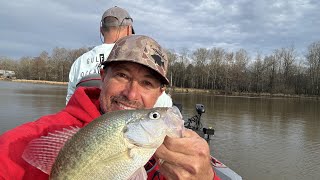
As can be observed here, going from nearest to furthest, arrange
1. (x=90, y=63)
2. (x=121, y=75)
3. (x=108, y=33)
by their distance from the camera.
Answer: (x=121, y=75), (x=108, y=33), (x=90, y=63)

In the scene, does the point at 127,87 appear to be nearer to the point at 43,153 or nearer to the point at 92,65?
the point at 43,153

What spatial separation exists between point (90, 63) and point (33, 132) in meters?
2.52

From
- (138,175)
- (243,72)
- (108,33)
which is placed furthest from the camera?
(243,72)

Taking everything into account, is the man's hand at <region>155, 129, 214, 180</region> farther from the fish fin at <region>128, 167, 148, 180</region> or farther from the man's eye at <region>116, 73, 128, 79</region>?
the man's eye at <region>116, 73, 128, 79</region>

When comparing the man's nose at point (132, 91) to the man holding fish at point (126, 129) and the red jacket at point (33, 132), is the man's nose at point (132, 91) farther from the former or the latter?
the red jacket at point (33, 132)

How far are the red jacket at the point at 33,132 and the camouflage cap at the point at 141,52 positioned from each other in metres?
0.39

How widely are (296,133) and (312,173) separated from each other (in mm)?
9622

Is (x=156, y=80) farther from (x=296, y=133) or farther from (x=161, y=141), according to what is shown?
(x=296, y=133)

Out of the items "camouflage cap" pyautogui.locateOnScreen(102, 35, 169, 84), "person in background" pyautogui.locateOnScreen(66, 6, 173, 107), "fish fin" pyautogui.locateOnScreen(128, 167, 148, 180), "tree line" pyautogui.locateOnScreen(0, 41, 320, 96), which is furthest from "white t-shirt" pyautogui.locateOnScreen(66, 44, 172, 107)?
"tree line" pyautogui.locateOnScreen(0, 41, 320, 96)

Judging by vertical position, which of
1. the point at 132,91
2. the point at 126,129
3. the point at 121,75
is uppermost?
the point at 121,75

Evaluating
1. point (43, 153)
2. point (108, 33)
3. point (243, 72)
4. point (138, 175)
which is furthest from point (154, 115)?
point (243, 72)

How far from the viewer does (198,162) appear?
196 cm

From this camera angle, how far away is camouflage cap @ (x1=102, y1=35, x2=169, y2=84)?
8.47 ft

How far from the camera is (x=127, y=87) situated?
8.87ft
